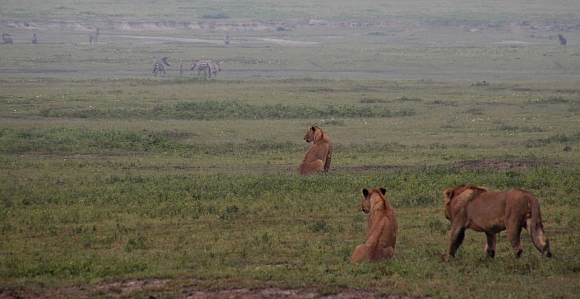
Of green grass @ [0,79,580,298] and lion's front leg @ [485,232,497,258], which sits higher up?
lion's front leg @ [485,232,497,258]

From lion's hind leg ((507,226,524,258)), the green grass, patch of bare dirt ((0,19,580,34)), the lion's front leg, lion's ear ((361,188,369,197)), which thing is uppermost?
patch of bare dirt ((0,19,580,34))

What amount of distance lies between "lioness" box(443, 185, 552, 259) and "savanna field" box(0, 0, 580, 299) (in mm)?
286

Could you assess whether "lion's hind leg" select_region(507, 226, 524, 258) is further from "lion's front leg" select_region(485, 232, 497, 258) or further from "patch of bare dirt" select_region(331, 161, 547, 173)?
"patch of bare dirt" select_region(331, 161, 547, 173)

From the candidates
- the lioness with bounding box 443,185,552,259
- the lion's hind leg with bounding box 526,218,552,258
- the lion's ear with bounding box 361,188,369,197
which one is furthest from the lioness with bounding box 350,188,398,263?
the lion's hind leg with bounding box 526,218,552,258

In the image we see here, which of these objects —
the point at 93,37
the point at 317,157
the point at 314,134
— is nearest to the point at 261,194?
the point at 317,157

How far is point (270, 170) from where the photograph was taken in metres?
16.8

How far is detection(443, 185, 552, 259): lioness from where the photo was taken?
8297 millimetres

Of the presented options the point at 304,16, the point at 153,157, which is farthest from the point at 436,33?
the point at 153,157

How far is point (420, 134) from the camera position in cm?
2241

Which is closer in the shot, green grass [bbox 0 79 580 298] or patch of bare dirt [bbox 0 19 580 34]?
green grass [bbox 0 79 580 298]

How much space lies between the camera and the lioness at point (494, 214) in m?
8.30

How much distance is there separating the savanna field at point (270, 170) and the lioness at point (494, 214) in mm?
286

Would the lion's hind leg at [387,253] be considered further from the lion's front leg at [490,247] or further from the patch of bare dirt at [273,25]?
the patch of bare dirt at [273,25]

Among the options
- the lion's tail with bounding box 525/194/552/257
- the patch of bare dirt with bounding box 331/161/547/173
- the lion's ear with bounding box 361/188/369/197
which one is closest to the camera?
the lion's tail with bounding box 525/194/552/257
